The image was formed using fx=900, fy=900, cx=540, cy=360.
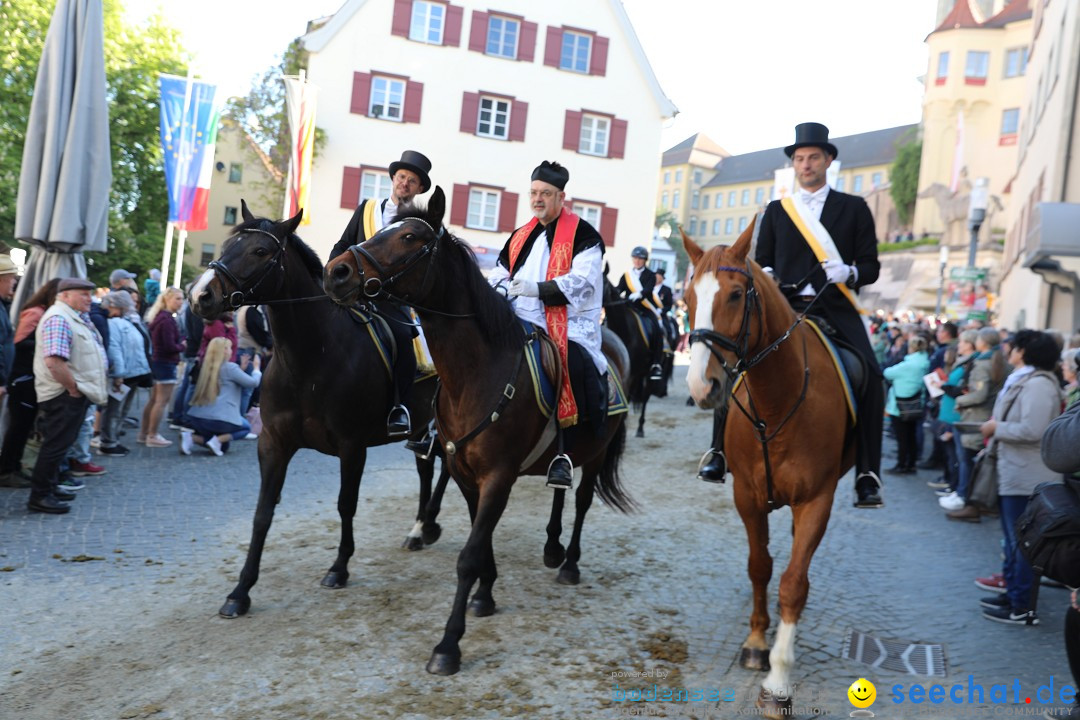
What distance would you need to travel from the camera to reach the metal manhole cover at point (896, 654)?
5.25 meters

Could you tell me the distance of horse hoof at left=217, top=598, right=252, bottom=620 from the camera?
5.32m

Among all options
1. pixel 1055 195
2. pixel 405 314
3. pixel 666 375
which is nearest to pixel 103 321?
pixel 405 314

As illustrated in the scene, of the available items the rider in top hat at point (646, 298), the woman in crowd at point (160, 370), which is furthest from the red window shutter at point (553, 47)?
the woman in crowd at point (160, 370)

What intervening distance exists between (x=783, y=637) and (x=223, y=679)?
281cm

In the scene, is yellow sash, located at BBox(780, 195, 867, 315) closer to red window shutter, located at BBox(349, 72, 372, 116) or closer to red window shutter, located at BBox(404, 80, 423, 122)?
red window shutter, located at BBox(349, 72, 372, 116)

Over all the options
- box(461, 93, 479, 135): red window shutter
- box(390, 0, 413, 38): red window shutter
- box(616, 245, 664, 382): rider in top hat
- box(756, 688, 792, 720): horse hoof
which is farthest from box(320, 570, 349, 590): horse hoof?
box(390, 0, 413, 38): red window shutter

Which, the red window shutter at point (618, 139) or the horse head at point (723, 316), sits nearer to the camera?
the horse head at point (723, 316)

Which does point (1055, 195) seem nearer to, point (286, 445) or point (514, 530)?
point (514, 530)

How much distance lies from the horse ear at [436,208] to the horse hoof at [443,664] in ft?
7.45

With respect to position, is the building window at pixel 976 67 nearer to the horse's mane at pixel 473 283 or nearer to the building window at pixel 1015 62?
the building window at pixel 1015 62

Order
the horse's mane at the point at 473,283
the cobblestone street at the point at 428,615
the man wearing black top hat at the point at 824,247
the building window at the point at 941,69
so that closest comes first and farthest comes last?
the cobblestone street at the point at 428,615
the horse's mane at the point at 473,283
the man wearing black top hat at the point at 824,247
the building window at the point at 941,69

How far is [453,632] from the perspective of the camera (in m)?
4.75

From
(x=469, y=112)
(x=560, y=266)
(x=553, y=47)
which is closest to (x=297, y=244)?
(x=560, y=266)

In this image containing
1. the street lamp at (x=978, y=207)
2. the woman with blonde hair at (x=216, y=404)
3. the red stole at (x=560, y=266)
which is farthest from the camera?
the street lamp at (x=978, y=207)
